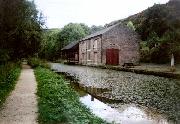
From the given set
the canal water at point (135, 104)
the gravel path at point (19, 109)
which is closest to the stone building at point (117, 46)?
the canal water at point (135, 104)

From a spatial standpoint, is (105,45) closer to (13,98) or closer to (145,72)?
(145,72)

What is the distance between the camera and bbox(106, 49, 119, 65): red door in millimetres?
49969

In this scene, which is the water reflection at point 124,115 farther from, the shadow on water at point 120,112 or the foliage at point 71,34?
the foliage at point 71,34

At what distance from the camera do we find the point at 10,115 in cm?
984

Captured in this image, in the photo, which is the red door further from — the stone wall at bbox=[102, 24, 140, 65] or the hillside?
the hillside

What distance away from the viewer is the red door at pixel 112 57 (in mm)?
49969

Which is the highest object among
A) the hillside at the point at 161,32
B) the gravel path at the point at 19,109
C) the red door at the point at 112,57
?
the hillside at the point at 161,32

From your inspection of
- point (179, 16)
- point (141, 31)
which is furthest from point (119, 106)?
point (141, 31)

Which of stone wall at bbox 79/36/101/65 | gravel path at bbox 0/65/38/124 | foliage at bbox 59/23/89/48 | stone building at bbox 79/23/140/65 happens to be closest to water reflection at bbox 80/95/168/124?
gravel path at bbox 0/65/38/124

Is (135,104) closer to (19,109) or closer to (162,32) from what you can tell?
(19,109)

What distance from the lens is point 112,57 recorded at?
49906 millimetres

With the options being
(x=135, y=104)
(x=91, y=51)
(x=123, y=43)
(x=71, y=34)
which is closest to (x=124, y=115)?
(x=135, y=104)

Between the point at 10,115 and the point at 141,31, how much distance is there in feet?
159

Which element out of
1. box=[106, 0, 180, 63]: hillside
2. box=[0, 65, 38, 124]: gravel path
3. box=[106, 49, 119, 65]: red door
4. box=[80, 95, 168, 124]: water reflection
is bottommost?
box=[80, 95, 168, 124]: water reflection
